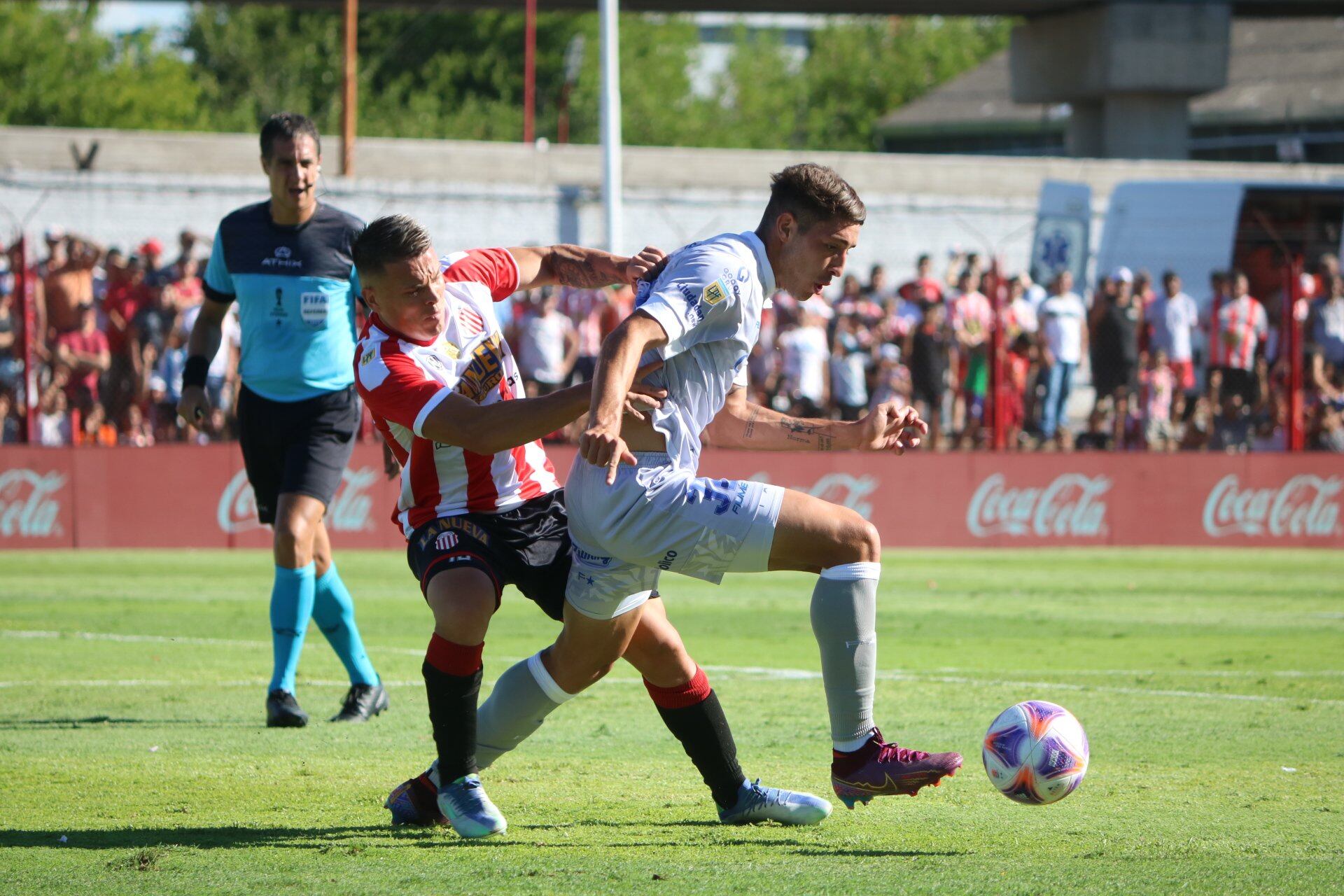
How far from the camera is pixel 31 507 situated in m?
15.1

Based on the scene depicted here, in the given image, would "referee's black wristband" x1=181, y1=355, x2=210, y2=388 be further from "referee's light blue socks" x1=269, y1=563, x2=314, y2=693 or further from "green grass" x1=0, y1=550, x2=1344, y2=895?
"green grass" x1=0, y1=550, x2=1344, y2=895

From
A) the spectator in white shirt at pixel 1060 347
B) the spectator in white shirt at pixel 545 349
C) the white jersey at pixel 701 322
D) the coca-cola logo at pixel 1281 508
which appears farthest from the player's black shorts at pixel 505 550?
the coca-cola logo at pixel 1281 508

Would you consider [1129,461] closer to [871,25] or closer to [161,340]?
[161,340]

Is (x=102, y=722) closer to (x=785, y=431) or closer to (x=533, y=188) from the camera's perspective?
(x=785, y=431)

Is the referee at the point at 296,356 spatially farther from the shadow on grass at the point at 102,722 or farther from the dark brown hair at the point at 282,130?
the shadow on grass at the point at 102,722

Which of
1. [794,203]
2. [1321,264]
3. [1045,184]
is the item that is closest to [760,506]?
[794,203]

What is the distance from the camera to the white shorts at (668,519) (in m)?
4.45

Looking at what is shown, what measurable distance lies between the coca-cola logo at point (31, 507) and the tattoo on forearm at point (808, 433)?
11.8 metres

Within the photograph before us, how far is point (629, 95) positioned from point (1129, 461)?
169ft

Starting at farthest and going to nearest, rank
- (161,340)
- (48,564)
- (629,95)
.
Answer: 1. (629,95)
2. (161,340)
3. (48,564)

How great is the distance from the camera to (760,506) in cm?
448

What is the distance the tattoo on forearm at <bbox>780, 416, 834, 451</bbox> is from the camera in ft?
16.2

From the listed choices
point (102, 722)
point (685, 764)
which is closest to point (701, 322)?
point (685, 764)

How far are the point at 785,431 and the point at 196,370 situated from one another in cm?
323
